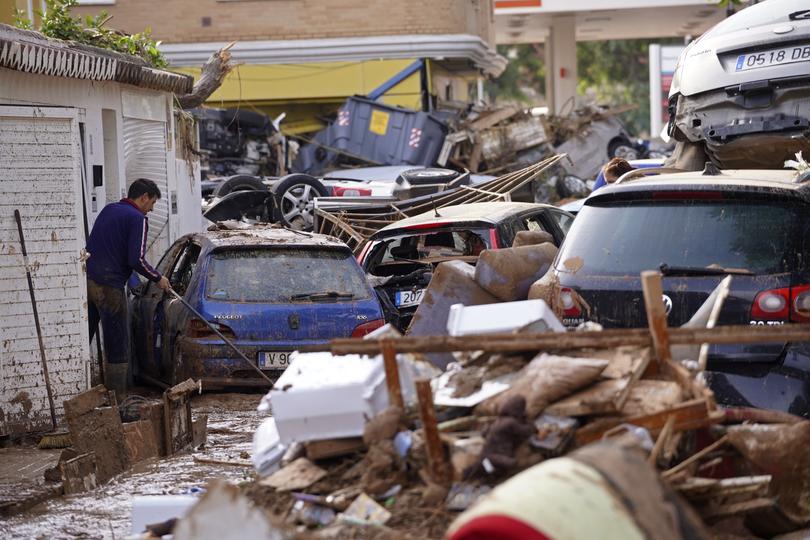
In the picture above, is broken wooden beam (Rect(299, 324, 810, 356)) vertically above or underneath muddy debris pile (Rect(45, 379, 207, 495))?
above

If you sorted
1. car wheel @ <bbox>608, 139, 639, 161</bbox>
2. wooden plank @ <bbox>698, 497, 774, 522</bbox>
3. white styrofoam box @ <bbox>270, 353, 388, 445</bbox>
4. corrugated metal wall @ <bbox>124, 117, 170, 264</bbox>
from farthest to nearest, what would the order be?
car wheel @ <bbox>608, 139, 639, 161</bbox> < corrugated metal wall @ <bbox>124, 117, 170, 264</bbox> < white styrofoam box @ <bbox>270, 353, 388, 445</bbox> < wooden plank @ <bbox>698, 497, 774, 522</bbox>

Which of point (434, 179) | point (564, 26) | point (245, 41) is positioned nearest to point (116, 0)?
point (245, 41)

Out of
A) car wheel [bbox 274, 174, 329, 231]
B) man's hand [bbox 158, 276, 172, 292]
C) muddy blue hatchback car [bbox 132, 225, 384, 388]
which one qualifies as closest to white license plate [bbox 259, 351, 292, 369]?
muddy blue hatchback car [bbox 132, 225, 384, 388]

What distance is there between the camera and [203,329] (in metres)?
10.1

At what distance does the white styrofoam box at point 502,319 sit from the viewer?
16.6 ft

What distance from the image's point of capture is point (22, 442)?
9.13m

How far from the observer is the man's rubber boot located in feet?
34.8

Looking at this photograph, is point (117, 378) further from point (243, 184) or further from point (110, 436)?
point (243, 184)

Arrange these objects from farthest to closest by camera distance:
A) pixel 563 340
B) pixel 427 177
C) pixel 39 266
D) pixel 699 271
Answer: pixel 427 177
pixel 39 266
pixel 699 271
pixel 563 340

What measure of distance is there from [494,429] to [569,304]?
2337mm

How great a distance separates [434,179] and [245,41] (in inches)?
475

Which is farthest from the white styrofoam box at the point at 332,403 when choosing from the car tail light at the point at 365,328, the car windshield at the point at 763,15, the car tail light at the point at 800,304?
the car windshield at the point at 763,15

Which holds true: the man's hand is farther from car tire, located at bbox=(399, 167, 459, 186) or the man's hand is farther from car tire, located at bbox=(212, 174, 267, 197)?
car tire, located at bbox=(399, 167, 459, 186)

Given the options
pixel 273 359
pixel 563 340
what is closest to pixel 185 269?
pixel 273 359
